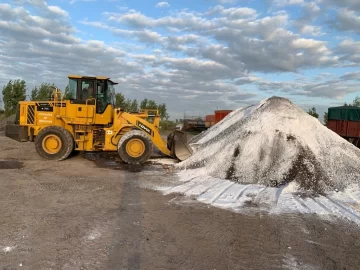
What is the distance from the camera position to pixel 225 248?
4980mm

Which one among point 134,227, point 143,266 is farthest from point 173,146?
point 143,266

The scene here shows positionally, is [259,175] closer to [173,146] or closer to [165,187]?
[165,187]

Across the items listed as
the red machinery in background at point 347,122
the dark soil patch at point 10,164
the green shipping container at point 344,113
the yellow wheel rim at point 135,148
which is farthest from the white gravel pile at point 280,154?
the green shipping container at point 344,113

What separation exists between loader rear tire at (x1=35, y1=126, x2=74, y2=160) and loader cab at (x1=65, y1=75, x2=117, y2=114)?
125cm

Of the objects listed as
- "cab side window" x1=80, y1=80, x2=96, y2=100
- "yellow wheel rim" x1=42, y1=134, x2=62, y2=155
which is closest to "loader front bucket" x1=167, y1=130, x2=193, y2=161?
"cab side window" x1=80, y1=80, x2=96, y2=100

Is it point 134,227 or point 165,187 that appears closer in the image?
point 134,227

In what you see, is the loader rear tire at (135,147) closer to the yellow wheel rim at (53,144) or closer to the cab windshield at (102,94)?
the cab windshield at (102,94)

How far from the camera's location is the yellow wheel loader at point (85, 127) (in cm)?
1230

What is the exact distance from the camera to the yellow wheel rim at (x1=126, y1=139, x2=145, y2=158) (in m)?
12.4

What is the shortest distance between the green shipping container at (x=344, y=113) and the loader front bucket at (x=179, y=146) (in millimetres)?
10975

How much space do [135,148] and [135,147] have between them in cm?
4

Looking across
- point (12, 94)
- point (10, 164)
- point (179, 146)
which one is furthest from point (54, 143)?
point (12, 94)

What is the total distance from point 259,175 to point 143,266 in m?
6.14

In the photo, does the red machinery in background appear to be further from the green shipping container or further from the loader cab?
the loader cab
